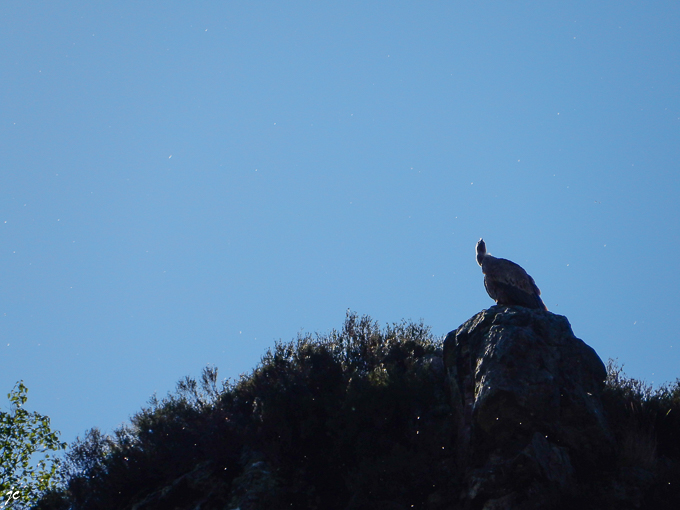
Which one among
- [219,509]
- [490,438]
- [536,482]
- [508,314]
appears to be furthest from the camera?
[508,314]

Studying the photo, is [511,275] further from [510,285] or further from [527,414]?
[527,414]

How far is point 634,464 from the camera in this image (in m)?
11.0

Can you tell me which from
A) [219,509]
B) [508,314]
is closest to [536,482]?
[508,314]

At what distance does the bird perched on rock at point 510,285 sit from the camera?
1495 centimetres

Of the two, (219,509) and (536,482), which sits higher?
(219,509)

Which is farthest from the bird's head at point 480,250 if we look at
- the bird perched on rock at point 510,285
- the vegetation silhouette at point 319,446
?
the vegetation silhouette at point 319,446

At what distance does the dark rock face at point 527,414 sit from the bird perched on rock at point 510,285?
5.52ft

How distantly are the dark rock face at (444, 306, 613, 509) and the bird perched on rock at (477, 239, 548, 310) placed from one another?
168 centimetres

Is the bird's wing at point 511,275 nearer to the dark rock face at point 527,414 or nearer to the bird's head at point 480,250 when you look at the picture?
the bird's head at point 480,250

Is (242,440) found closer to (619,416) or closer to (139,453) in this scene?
(139,453)

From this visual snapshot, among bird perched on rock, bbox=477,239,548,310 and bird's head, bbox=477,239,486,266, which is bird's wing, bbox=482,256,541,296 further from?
bird's head, bbox=477,239,486,266

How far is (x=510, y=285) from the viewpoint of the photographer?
49.4 ft

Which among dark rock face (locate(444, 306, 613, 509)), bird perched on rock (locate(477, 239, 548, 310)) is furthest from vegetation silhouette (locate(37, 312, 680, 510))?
bird perched on rock (locate(477, 239, 548, 310))

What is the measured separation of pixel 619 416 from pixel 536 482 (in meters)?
2.92
